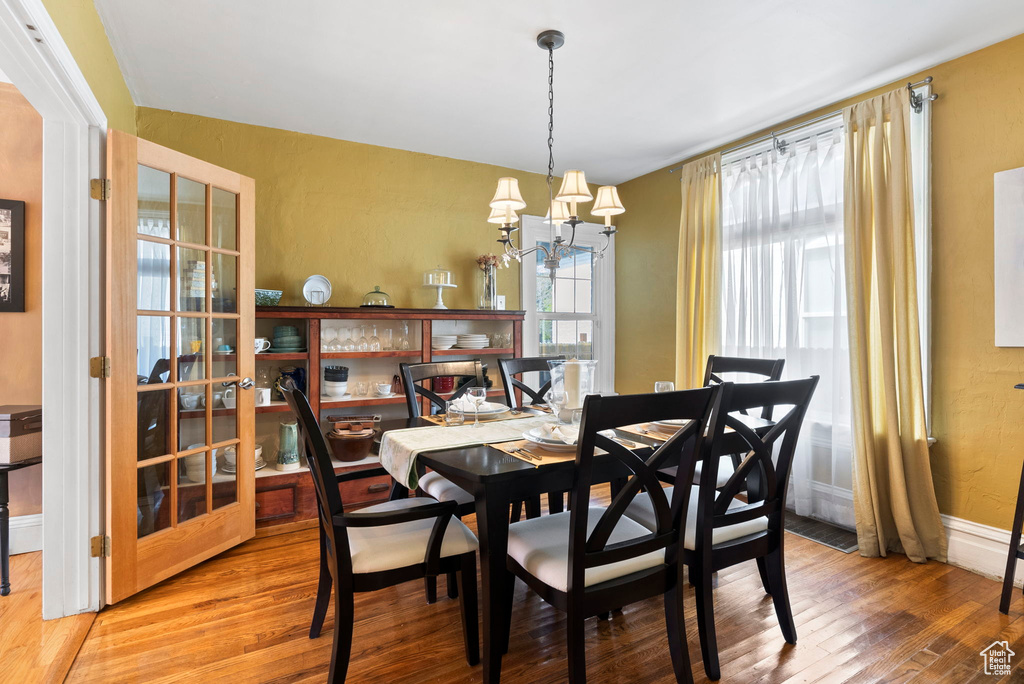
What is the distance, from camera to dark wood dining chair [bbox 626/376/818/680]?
69.2 inches

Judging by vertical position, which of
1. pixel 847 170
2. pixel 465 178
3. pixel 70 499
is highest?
pixel 465 178

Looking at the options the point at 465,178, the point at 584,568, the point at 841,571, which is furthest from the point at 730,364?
the point at 465,178

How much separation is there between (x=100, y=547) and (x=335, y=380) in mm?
1553

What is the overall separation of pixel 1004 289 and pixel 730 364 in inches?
49.3

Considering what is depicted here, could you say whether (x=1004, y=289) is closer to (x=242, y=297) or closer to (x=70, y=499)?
(x=242, y=297)

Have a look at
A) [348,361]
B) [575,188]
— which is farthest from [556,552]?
[348,361]

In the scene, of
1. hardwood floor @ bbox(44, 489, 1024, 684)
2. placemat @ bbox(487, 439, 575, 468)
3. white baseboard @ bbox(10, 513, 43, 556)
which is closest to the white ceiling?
placemat @ bbox(487, 439, 575, 468)

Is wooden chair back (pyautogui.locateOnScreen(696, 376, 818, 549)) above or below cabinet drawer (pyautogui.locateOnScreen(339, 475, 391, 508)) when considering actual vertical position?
above

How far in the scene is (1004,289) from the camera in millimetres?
2553

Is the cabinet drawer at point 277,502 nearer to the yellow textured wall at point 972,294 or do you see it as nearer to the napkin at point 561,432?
the napkin at point 561,432

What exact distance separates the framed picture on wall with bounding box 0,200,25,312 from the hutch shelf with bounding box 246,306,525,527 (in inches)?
45.4

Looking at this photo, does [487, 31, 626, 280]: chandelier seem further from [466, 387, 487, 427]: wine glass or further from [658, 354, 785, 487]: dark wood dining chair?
[658, 354, 785, 487]: dark wood dining chair

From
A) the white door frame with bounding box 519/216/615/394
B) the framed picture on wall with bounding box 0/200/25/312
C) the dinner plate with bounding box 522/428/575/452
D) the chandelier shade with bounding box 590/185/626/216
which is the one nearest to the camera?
the dinner plate with bounding box 522/428/575/452

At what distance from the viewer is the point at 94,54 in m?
2.31
